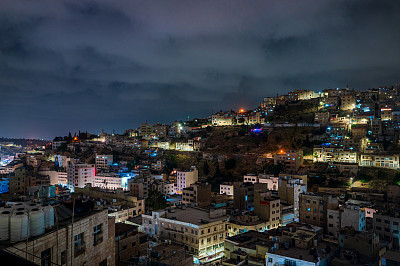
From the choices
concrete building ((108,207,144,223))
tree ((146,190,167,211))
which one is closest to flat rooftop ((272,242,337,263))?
concrete building ((108,207,144,223))

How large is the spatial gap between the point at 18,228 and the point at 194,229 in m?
13.5

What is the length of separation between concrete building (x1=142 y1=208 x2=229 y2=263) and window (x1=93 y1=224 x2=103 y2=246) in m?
11.3

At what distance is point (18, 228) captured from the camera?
467cm

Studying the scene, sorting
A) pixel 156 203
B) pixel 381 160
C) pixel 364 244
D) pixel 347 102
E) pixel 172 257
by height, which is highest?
pixel 347 102

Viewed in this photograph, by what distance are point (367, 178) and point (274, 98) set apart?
135 ft

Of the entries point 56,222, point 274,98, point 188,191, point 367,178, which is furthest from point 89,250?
point 274,98

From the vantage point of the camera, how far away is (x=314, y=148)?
140 feet

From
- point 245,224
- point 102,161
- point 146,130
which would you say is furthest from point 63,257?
point 146,130

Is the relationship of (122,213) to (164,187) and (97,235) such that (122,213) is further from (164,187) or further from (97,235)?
(97,235)

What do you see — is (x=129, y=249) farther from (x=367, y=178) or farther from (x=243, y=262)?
(x=367, y=178)

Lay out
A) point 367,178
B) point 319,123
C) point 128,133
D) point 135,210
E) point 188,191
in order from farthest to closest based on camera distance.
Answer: point 128,133 < point 319,123 < point 367,178 < point 188,191 < point 135,210

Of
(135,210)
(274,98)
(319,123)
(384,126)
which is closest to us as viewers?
(135,210)

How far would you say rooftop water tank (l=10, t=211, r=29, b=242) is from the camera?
15.3ft

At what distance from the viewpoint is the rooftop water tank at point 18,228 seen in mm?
4652
